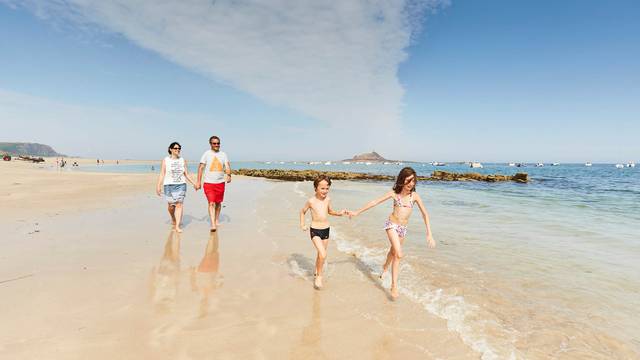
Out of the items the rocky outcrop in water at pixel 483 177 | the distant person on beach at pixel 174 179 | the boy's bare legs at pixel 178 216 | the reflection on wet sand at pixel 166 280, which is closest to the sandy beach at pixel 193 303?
the reflection on wet sand at pixel 166 280

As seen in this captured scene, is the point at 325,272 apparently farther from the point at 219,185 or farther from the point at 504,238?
the point at 504,238

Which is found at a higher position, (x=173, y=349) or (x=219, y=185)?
(x=219, y=185)

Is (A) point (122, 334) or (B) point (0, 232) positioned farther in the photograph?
(B) point (0, 232)

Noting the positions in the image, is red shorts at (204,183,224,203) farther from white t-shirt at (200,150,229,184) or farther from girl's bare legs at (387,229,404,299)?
girl's bare legs at (387,229,404,299)

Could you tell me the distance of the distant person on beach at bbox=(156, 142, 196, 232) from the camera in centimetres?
927

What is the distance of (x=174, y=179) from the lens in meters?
9.41

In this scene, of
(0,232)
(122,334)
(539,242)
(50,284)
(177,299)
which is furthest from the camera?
(539,242)

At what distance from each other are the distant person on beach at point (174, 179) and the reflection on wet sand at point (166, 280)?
2.13 m

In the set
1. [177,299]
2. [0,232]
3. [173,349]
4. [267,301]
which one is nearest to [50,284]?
[177,299]

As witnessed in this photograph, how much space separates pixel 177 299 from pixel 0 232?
7.11 metres

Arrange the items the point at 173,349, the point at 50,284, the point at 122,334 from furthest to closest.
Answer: the point at 50,284 → the point at 122,334 → the point at 173,349

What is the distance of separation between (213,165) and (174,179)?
1.21 metres

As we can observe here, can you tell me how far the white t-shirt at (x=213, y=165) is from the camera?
940 cm

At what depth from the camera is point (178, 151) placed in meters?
9.52
